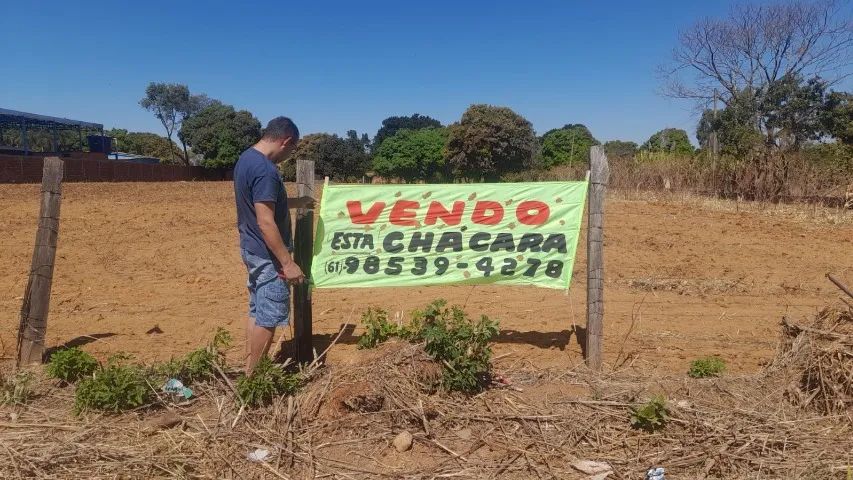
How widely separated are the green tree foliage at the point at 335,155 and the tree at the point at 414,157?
1.99 m

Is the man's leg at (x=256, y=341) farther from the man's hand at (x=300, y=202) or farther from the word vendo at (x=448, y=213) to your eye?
the word vendo at (x=448, y=213)

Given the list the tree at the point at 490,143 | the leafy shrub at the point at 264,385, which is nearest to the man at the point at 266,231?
the leafy shrub at the point at 264,385

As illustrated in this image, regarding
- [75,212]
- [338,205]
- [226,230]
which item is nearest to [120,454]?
[338,205]

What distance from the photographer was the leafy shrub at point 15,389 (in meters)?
4.04

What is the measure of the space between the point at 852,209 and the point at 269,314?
54.0ft

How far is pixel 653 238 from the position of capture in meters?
11.3

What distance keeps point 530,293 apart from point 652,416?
3569 mm

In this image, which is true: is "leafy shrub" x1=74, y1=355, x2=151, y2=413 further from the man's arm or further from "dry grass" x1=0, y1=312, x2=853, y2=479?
the man's arm

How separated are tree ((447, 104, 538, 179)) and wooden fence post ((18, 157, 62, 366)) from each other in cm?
3388

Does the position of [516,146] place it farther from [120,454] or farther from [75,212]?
[120,454]

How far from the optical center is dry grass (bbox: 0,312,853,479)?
3301mm

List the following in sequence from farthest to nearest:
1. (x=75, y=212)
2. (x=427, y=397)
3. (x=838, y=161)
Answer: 1. (x=838, y=161)
2. (x=75, y=212)
3. (x=427, y=397)

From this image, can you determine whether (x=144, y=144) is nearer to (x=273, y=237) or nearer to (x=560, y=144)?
(x=560, y=144)

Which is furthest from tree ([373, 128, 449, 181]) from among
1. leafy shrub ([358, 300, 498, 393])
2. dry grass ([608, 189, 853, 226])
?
leafy shrub ([358, 300, 498, 393])
